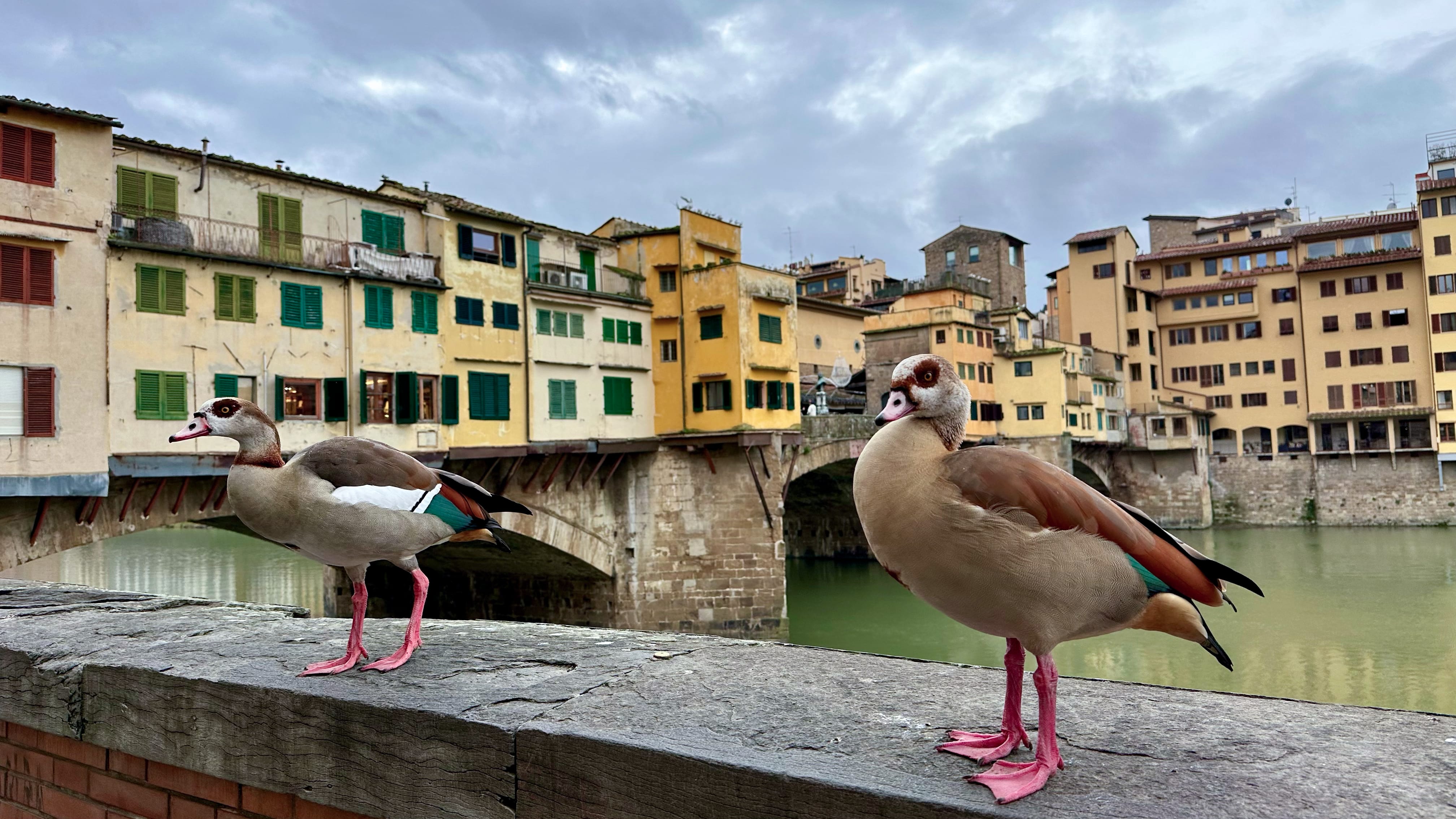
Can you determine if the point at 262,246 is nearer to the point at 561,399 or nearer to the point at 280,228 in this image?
the point at 280,228

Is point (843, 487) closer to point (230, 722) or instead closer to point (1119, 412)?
point (1119, 412)

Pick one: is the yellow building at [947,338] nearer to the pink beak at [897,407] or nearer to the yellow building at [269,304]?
the yellow building at [269,304]

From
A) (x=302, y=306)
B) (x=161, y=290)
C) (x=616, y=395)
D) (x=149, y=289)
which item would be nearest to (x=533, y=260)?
(x=616, y=395)

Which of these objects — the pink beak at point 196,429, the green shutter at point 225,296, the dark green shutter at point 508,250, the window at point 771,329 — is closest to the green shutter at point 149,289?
the green shutter at point 225,296

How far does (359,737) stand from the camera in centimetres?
258

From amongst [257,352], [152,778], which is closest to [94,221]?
[257,352]

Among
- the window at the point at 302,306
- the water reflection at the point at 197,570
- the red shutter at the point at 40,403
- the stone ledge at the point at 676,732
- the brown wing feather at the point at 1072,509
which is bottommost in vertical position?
the water reflection at the point at 197,570

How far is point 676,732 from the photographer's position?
232 cm

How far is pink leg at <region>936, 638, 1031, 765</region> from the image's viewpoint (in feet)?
7.06

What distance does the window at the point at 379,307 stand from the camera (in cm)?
1995

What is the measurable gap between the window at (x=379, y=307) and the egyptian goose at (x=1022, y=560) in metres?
19.5

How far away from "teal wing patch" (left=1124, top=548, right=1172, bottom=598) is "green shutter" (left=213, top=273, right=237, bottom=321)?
734 inches

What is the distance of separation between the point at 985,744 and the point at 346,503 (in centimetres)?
223

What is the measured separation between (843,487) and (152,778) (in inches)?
1455
